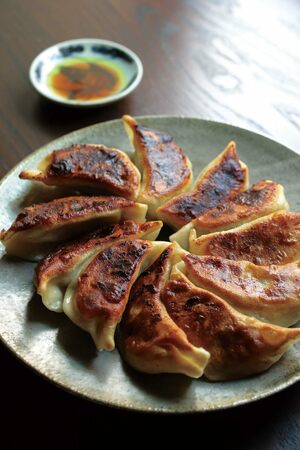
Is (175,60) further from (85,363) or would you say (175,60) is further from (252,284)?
(85,363)

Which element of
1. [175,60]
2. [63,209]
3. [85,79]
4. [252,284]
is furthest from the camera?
[175,60]

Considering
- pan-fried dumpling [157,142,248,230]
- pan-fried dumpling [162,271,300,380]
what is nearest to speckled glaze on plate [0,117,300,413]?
pan-fried dumpling [162,271,300,380]

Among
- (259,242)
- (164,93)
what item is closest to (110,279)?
(259,242)

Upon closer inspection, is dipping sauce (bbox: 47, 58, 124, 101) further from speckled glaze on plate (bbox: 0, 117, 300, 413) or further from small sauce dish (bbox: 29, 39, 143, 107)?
speckled glaze on plate (bbox: 0, 117, 300, 413)

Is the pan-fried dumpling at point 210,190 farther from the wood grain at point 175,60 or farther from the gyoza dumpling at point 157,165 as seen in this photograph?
the wood grain at point 175,60

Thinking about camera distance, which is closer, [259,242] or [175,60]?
[259,242]

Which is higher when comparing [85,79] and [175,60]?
[175,60]

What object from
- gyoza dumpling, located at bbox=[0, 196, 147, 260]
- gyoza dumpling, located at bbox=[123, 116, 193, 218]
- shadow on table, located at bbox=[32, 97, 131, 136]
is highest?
gyoza dumpling, located at bbox=[123, 116, 193, 218]

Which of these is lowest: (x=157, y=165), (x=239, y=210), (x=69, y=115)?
(x=69, y=115)
